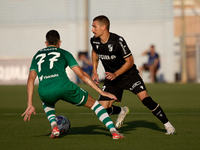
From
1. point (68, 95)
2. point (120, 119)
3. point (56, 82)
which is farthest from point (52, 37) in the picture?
point (120, 119)

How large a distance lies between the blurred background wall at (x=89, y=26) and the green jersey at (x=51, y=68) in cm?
1853

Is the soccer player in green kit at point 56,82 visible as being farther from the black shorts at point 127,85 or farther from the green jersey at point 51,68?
the black shorts at point 127,85

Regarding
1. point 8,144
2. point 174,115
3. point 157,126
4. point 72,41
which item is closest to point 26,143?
point 8,144

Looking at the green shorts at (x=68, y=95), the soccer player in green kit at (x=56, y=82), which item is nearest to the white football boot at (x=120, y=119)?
the soccer player in green kit at (x=56, y=82)

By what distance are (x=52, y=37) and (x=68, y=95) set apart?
92cm

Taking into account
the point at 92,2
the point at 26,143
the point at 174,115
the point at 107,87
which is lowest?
the point at 174,115

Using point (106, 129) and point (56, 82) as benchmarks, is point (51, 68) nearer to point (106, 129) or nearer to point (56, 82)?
point (56, 82)

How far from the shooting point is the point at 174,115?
355 inches

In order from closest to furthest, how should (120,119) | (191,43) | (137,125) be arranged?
(120,119) < (137,125) < (191,43)

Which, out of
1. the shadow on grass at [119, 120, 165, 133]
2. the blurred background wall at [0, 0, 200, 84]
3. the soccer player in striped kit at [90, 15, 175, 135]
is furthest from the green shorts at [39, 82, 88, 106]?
the blurred background wall at [0, 0, 200, 84]

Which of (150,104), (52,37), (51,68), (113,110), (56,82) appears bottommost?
(113,110)

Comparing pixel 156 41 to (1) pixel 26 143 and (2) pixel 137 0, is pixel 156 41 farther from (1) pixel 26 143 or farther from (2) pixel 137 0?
(1) pixel 26 143

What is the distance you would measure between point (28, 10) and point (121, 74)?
19.6m

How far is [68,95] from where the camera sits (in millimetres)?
5473
